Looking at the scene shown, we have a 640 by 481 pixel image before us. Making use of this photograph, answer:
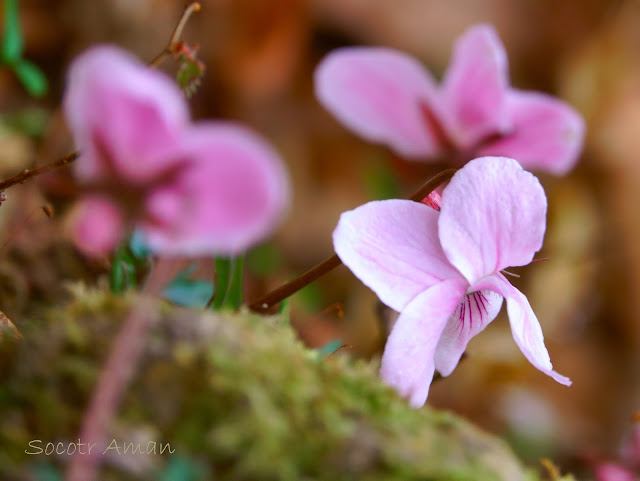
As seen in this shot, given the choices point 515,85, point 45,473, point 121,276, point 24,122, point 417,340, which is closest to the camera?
point 45,473

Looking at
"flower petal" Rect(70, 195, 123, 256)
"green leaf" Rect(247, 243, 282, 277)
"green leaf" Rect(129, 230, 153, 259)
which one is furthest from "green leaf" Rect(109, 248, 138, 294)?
"green leaf" Rect(247, 243, 282, 277)

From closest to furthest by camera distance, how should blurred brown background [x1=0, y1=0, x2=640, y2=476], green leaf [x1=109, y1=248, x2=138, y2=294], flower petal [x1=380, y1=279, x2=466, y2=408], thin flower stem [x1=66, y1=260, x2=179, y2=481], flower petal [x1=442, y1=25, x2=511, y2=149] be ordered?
thin flower stem [x1=66, y1=260, x2=179, y2=481]
flower petal [x1=380, y1=279, x2=466, y2=408]
green leaf [x1=109, y1=248, x2=138, y2=294]
flower petal [x1=442, y1=25, x2=511, y2=149]
blurred brown background [x1=0, y1=0, x2=640, y2=476]

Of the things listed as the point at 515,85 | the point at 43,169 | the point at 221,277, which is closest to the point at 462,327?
the point at 221,277

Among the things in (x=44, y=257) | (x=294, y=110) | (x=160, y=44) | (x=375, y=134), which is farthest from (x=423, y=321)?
(x=294, y=110)

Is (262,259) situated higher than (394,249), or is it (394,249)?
(394,249)

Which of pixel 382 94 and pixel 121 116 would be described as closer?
pixel 121 116

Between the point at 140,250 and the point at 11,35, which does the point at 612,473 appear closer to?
the point at 140,250

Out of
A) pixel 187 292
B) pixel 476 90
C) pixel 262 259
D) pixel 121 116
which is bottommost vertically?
pixel 262 259

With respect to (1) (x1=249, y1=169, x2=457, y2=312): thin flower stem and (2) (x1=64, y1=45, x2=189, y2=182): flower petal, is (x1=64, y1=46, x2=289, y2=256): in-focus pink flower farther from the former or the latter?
(1) (x1=249, y1=169, x2=457, y2=312): thin flower stem
